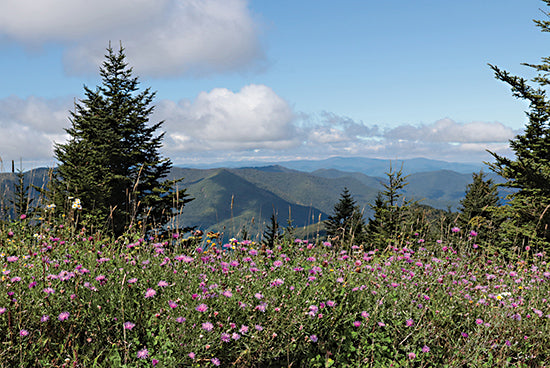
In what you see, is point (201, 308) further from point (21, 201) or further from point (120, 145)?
point (120, 145)

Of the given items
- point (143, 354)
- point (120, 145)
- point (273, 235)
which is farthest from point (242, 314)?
point (120, 145)

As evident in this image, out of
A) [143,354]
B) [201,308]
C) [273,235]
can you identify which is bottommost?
[273,235]

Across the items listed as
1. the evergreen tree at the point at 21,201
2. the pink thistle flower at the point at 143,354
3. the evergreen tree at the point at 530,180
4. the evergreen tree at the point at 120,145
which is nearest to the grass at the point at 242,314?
the pink thistle flower at the point at 143,354

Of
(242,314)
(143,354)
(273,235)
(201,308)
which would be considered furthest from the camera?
(273,235)

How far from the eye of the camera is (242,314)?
2.86 meters

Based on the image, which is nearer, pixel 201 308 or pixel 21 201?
pixel 201 308

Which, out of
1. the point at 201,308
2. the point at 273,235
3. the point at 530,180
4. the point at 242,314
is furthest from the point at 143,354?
the point at 530,180

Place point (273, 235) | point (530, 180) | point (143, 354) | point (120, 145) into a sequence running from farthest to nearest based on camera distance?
1. point (120, 145)
2. point (530, 180)
3. point (273, 235)
4. point (143, 354)

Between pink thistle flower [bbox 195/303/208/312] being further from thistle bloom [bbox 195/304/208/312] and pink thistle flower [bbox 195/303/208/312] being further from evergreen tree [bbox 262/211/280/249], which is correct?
evergreen tree [bbox 262/211/280/249]

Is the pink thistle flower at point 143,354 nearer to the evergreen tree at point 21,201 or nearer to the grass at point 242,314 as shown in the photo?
the grass at point 242,314

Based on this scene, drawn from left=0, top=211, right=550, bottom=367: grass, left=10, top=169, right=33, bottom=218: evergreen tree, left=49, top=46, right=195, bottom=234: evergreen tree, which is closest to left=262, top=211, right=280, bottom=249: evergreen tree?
left=0, top=211, right=550, bottom=367: grass

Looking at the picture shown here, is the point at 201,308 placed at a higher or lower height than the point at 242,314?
higher

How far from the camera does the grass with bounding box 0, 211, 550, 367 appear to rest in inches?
101

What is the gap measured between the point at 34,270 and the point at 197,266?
154 centimetres
